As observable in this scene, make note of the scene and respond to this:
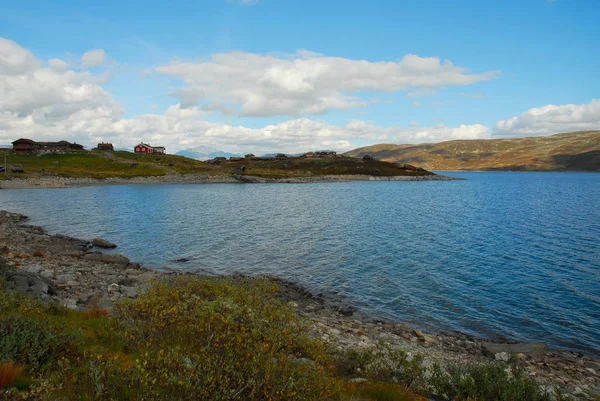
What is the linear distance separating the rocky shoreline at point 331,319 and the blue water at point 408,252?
6.68 feet

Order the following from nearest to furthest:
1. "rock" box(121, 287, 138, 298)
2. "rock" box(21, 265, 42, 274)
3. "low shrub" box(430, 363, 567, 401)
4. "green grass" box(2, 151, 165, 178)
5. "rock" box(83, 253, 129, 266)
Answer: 1. "low shrub" box(430, 363, 567, 401)
2. "rock" box(121, 287, 138, 298)
3. "rock" box(21, 265, 42, 274)
4. "rock" box(83, 253, 129, 266)
5. "green grass" box(2, 151, 165, 178)

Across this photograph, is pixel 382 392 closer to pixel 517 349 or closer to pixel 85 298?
pixel 517 349

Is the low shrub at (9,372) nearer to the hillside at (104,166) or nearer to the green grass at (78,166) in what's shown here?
the hillside at (104,166)

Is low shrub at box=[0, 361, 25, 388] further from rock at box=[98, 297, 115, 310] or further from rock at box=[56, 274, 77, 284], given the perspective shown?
rock at box=[56, 274, 77, 284]

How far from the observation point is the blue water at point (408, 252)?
24000 millimetres

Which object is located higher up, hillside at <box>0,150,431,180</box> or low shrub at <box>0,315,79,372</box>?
hillside at <box>0,150,431,180</box>

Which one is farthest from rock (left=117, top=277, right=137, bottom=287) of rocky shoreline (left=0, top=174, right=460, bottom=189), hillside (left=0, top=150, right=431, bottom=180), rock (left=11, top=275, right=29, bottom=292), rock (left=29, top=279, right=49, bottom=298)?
hillside (left=0, top=150, right=431, bottom=180)

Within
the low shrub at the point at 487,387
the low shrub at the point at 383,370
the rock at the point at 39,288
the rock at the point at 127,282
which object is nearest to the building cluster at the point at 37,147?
the rock at the point at 127,282

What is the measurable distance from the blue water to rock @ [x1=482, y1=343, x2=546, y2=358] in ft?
6.13

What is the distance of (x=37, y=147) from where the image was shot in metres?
170

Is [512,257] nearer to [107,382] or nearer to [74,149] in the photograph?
[107,382]

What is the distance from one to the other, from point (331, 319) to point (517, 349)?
9891 mm

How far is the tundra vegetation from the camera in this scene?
6.92m

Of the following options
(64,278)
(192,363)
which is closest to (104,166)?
(64,278)
